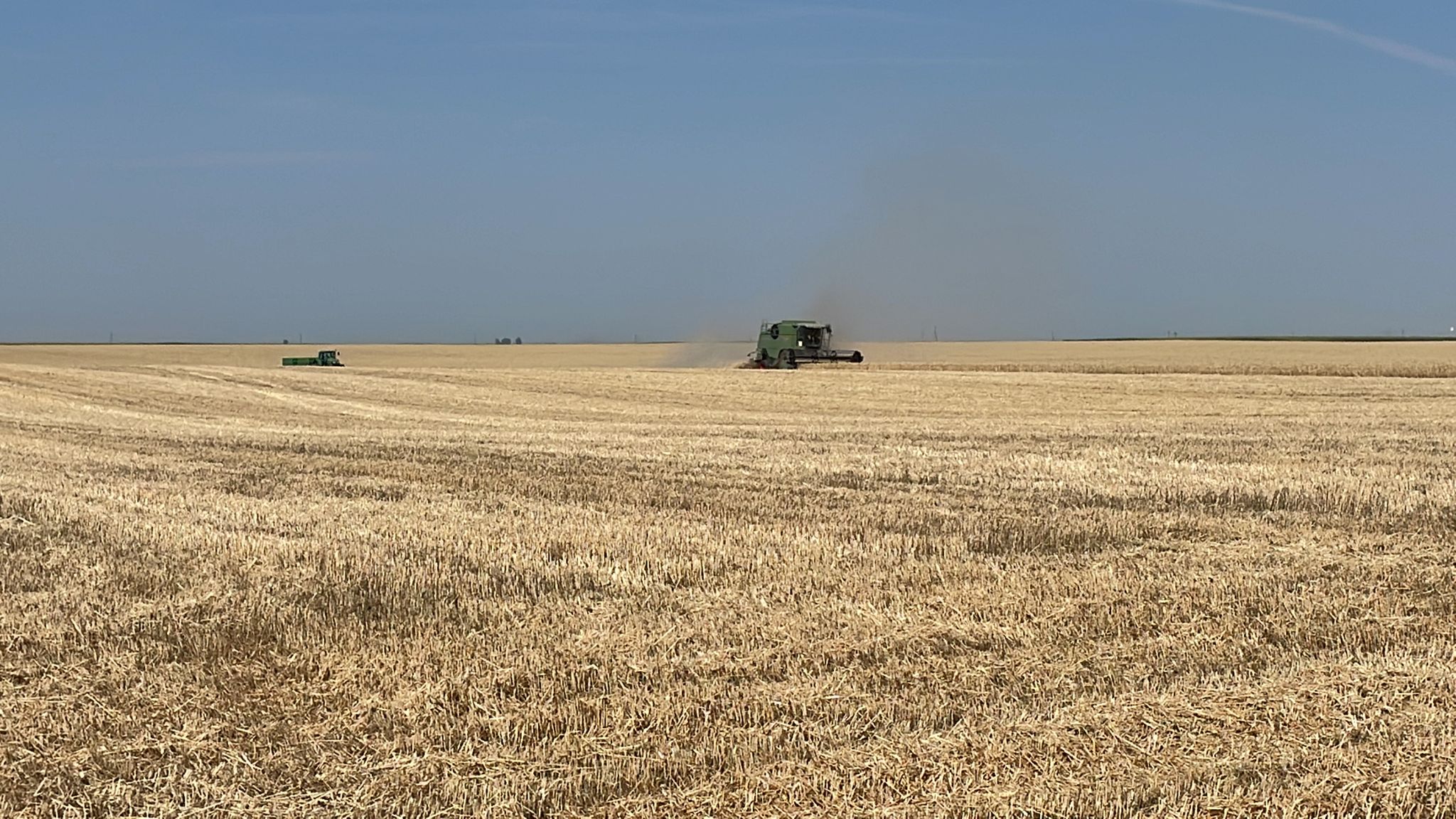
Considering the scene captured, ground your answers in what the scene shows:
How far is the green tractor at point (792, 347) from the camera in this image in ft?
153

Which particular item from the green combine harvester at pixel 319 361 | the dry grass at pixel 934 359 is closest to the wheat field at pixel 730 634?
the dry grass at pixel 934 359

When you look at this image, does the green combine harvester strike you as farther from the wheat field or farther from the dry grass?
the wheat field

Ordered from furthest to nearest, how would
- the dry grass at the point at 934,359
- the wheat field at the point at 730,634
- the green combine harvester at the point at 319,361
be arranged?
the green combine harvester at the point at 319,361 < the dry grass at the point at 934,359 < the wheat field at the point at 730,634

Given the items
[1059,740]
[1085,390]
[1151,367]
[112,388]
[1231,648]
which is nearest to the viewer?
[1059,740]

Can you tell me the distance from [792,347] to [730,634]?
135 feet

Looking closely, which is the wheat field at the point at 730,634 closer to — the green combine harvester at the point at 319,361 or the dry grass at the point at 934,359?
the dry grass at the point at 934,359

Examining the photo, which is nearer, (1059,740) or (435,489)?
(1059,740)

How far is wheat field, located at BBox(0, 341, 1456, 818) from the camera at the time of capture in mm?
4207

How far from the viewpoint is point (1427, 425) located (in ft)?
61.8

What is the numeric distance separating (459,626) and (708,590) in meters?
1.44

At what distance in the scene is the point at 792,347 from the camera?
4681cm

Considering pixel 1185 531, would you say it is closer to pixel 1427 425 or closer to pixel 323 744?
pixel 323 744

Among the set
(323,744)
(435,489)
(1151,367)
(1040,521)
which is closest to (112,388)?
(435,489)

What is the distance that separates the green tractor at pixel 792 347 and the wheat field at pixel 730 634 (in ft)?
106
